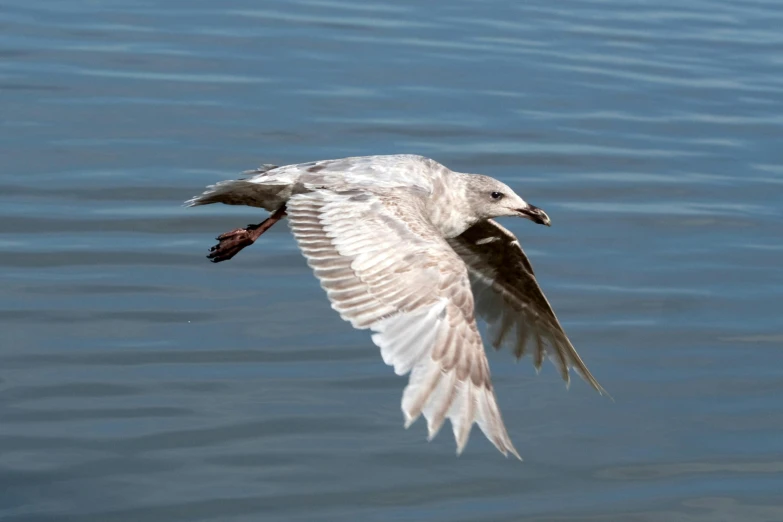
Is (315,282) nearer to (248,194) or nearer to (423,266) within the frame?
(248,194)

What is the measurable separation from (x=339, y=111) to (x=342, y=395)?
16.3 feet

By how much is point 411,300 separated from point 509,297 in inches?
83.9

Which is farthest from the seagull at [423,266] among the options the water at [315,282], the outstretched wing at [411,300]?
the water at [315,282]

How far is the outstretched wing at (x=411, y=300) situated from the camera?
567cm

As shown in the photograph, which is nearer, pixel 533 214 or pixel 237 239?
pixel 237 239

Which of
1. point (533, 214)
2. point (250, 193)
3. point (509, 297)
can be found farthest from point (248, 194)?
point (509, 297)

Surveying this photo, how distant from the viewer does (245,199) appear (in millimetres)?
7355

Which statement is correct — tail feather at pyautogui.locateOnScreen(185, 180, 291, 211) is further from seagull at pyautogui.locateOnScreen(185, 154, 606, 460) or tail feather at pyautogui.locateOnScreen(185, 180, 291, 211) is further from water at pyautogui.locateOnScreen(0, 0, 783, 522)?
water at pyautogui.locateOnScreen(0, 0, 783, 522)

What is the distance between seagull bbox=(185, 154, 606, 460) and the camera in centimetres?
573

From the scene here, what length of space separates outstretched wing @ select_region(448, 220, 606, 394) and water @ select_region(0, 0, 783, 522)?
0.36 m

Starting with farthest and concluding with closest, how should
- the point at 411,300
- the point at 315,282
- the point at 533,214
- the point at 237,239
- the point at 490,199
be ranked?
the point at 315,282 → the point at 533,214 → the point at 490,199 → the point at 237,239 → the point at 411,300

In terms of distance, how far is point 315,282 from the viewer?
9.24m

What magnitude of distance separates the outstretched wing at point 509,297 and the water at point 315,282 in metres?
0.36

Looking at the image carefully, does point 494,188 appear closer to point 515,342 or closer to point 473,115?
point 515,342
